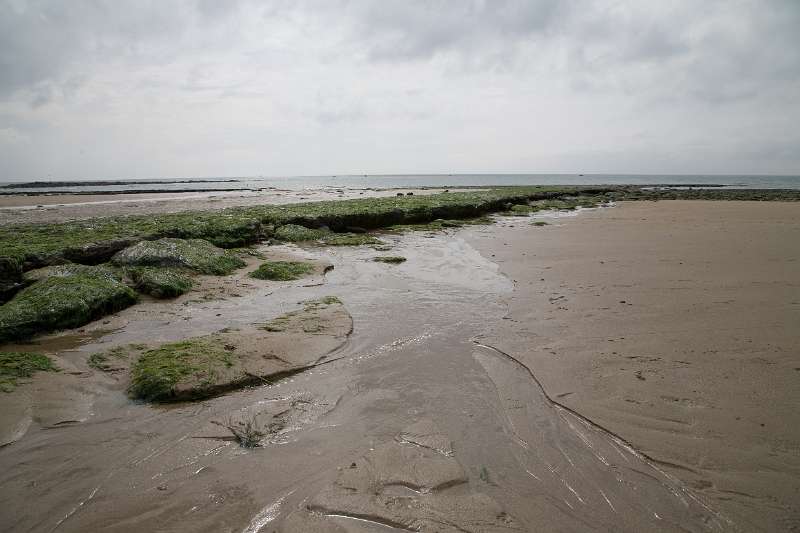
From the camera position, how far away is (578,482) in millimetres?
2990

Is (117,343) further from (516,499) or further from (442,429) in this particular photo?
(516,499)

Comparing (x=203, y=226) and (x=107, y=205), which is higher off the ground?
(x=107, y=205)

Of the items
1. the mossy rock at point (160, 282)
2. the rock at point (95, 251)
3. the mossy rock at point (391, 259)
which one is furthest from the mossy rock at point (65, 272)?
the mossy rock at point (391, 259)

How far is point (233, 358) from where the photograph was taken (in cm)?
486

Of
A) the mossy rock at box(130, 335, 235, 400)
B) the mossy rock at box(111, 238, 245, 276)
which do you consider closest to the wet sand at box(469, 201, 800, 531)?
the mossy rock at box(130, 335, 235, 400)

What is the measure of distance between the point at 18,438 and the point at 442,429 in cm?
371

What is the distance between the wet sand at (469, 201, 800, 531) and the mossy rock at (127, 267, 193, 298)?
606cm

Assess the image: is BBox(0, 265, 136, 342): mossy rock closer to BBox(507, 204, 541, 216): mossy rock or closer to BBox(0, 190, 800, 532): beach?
BBox(0, 190, 800, 532): beach

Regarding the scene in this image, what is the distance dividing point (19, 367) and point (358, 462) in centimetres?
418

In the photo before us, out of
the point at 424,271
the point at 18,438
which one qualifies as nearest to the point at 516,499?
the point at 18,438

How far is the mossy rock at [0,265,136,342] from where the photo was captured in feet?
19.1

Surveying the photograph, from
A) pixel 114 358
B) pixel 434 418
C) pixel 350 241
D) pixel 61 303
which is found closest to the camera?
pixel 434 418

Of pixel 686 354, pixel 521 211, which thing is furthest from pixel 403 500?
pixel 521 211

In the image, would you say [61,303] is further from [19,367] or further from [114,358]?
[114,358]
